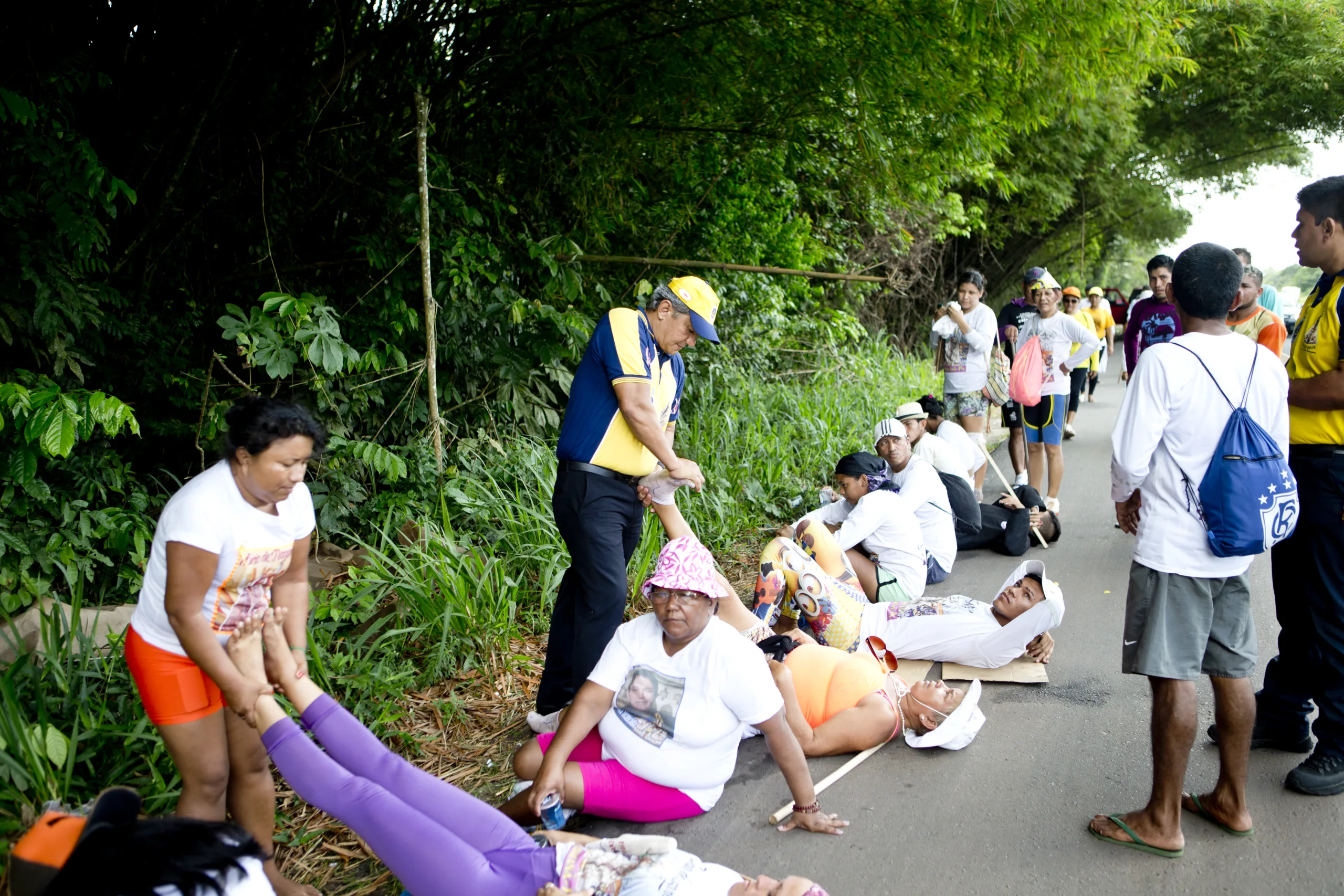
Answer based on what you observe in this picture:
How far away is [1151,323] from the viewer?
688 centimetres

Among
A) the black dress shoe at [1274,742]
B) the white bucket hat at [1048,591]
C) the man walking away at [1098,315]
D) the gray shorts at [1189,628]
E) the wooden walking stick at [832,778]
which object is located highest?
the man walking away at [1098,315]

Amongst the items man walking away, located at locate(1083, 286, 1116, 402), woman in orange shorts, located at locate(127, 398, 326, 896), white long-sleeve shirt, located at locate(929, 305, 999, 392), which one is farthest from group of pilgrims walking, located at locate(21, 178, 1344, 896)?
man walking away, located at locate(1083, 286, 1116, 402)

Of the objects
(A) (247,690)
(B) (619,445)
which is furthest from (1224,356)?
(A) (247,690)

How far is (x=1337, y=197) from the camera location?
3221 mm

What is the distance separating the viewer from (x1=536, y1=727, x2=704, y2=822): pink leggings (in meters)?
3.17

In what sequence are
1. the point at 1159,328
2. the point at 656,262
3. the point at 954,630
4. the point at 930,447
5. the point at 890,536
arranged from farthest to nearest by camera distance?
1. the point at 656,262
2. the point at 1159,328
3. the point at 930,447
4. the point at 890,536
5. the point at 954,630

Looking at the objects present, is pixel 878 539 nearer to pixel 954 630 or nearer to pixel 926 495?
pixel 926 495

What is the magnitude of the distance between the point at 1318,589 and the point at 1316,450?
0.50 m

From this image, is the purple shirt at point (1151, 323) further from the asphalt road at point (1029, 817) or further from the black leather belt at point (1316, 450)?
the black leather belt at point (1316, 450)

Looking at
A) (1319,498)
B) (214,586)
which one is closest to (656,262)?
(1319,498)

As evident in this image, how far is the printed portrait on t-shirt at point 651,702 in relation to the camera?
3131mm

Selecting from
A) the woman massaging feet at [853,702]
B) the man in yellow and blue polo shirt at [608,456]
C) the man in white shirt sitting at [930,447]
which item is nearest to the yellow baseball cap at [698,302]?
the man in yellow and blue polo shirt at [608,456]

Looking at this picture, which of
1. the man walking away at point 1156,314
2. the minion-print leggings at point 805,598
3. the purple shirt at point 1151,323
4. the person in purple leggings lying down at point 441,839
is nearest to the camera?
the person in purple leggings lying down at point 441,839

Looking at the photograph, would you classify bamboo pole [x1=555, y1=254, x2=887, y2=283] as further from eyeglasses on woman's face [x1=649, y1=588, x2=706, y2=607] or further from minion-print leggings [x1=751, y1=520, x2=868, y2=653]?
eyeglasses on woman's face [x1=649, y1=588, x2=706, y2=607]
